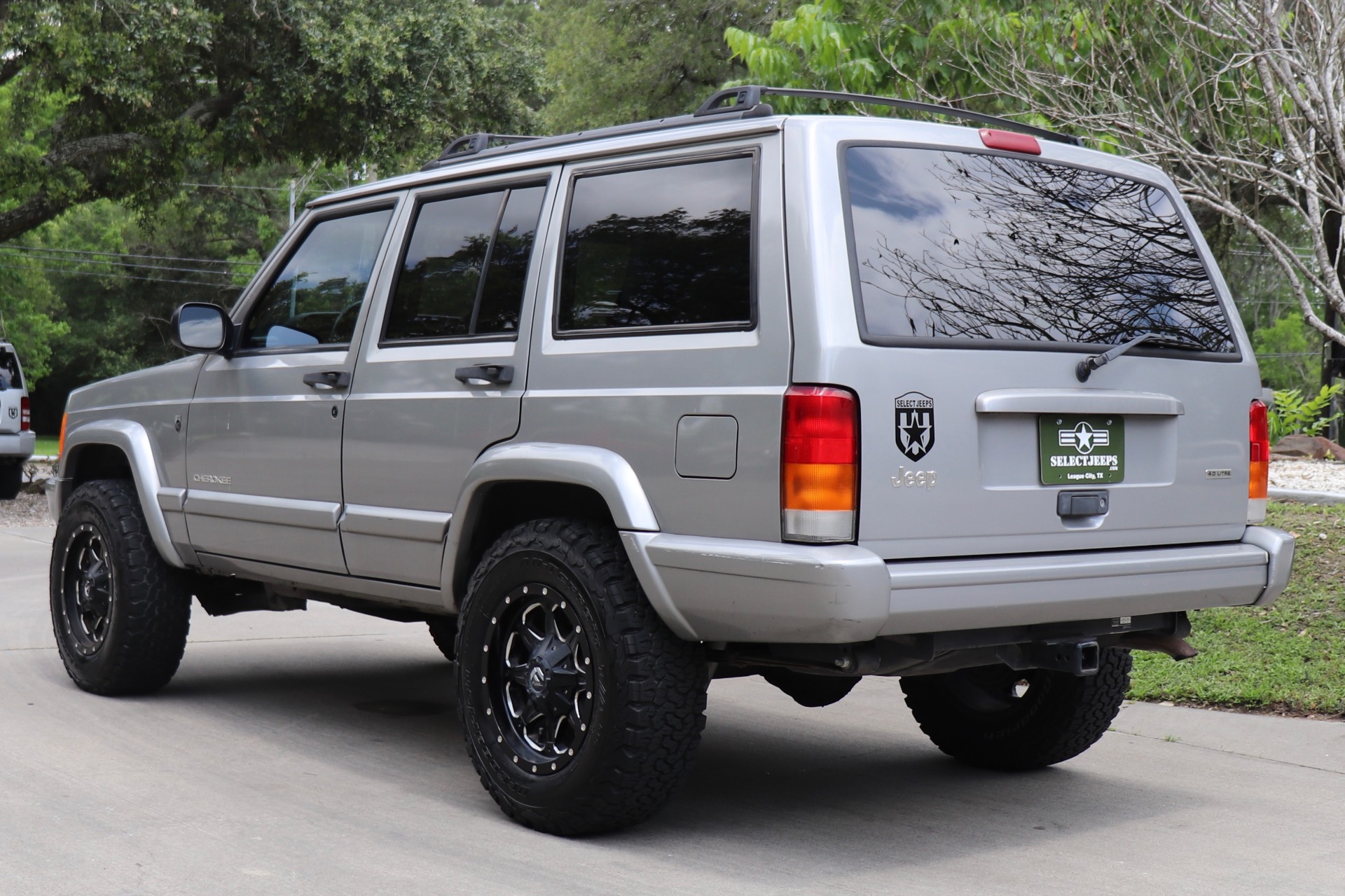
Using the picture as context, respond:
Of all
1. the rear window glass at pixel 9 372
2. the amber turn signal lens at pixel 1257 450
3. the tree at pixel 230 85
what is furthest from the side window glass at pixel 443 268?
the rear window glass at pixel 9 372

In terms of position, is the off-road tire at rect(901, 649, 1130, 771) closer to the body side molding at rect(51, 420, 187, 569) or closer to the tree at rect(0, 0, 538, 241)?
the body side molding at rect(51, 420, 187, 569)

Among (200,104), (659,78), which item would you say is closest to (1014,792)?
(200,104)

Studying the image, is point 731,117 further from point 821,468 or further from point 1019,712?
point 1019,712

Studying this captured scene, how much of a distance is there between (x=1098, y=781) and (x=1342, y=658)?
2.21m

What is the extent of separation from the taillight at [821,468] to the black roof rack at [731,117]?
884mm

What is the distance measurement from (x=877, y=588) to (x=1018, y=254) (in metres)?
1.18

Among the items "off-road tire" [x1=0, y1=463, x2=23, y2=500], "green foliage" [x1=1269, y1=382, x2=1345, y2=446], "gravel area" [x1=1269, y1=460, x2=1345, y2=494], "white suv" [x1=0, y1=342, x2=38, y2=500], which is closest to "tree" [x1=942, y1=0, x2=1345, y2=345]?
"gravel area" [x1=1269, y1=460, x2=1345, y2=494]

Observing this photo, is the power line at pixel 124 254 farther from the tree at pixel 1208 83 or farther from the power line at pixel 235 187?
the tree at pixel 1208 83

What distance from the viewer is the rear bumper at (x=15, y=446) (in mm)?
16656

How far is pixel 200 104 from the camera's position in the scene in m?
17.7

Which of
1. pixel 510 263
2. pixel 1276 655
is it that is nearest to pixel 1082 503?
pixel 510 263

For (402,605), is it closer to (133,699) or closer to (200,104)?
(133,699)

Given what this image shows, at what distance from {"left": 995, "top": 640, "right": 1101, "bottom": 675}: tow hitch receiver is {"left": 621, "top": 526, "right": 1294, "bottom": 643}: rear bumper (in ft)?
0.38

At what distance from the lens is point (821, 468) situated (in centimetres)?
378
